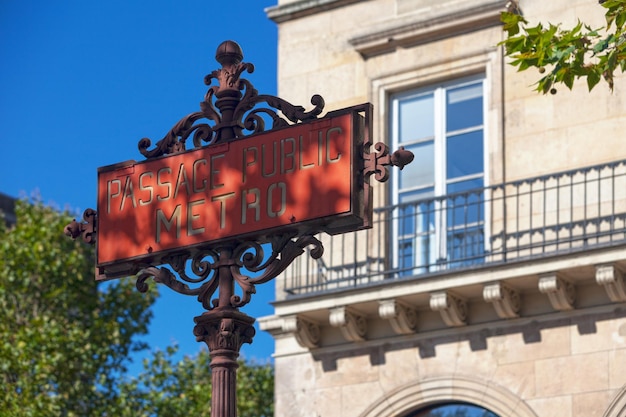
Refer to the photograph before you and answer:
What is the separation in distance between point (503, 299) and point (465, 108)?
2848 mm

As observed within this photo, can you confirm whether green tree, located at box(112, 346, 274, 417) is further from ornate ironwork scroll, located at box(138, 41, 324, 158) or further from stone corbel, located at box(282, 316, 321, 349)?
ornate ironwork scroll, located at box(138, 41, 324, 158)

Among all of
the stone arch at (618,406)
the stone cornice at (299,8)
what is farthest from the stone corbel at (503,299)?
the stone cornice at (299,8)

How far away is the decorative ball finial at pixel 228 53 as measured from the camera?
9.48 metres

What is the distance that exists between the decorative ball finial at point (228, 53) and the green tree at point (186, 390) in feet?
86.1

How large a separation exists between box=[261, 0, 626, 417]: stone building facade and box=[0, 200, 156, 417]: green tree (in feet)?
42.6

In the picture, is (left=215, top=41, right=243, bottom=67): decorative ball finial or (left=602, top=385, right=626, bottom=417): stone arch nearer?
(left=215, top=41, right=243, bottom=67): decorative ball finial

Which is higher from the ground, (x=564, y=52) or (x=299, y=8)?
Answer: (x=299, y=8)

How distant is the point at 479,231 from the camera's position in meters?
19.2

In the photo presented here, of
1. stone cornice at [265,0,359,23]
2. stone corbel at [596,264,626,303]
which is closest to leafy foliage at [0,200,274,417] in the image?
stone cornice at [265,0,359,23]

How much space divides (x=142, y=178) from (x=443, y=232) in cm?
1053

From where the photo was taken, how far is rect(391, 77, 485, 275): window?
19266 millimetres

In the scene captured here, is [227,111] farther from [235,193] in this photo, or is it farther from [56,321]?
[56,321]

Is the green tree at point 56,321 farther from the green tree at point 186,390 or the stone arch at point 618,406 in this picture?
the stone arch at point 618,406

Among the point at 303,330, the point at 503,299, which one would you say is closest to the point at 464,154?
the point at 503,299
